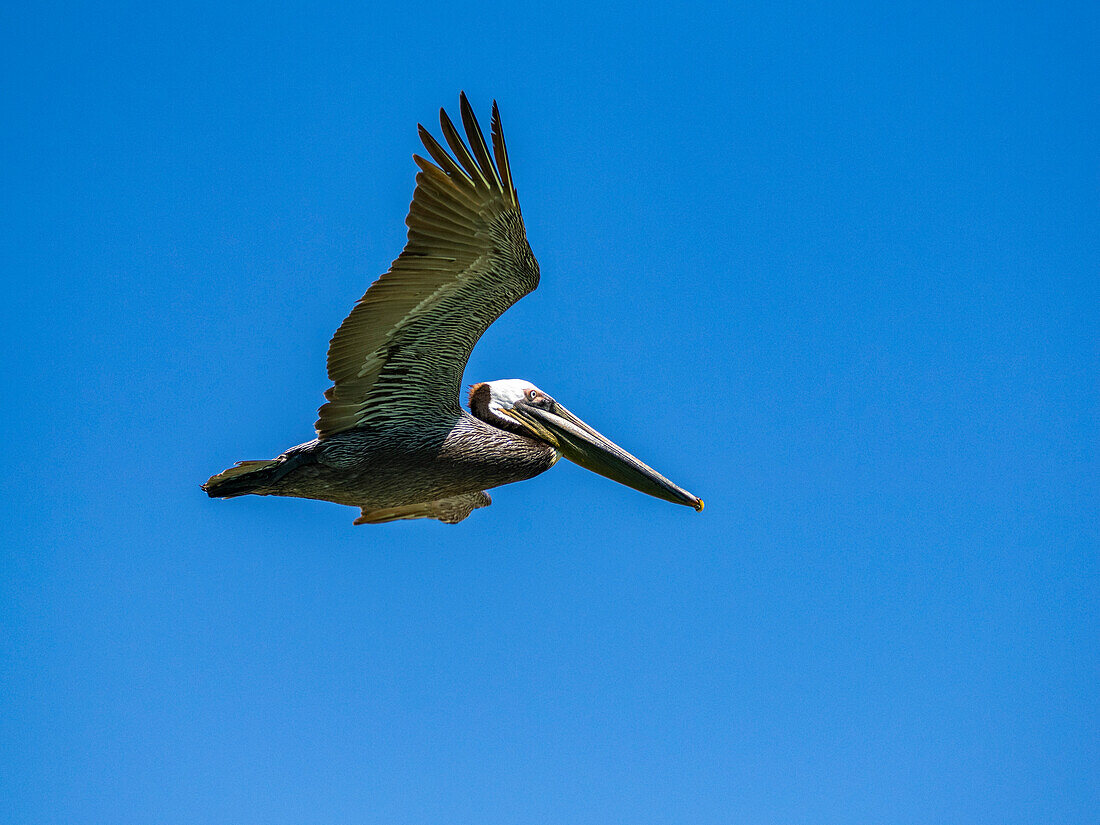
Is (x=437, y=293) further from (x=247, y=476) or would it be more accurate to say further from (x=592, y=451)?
(x=592, y=451)

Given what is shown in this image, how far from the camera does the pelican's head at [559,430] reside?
26.9 feet

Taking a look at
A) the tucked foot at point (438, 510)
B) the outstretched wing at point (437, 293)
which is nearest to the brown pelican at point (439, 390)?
the outstretched wing at point (437, 293)

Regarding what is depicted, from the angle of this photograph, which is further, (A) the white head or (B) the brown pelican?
(A) the white head

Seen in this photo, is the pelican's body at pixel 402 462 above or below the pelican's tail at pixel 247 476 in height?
above

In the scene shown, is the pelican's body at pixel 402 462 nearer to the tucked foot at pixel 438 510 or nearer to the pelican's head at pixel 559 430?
the pelican's head at pixel 559 430

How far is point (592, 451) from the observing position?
8.31m

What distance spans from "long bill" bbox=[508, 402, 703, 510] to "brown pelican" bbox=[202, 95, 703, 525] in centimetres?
1

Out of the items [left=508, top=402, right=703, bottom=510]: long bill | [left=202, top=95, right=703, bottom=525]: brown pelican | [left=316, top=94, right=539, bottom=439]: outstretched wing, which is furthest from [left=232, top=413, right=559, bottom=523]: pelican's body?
[left=508, top=402, right=703, bottom=510]: long bill

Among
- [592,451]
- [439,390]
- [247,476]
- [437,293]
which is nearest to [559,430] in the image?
[592,451]

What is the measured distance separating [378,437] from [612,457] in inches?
70.1

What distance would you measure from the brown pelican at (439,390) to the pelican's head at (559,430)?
0.01 meters

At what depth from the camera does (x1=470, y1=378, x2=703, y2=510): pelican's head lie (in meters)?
8.20

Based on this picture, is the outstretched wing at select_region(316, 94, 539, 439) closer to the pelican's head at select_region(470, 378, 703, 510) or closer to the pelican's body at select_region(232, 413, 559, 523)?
the pelican's body at select_region(232, 413, 559, 523)

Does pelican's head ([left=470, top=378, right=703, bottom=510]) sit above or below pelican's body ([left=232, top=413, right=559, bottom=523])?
above
